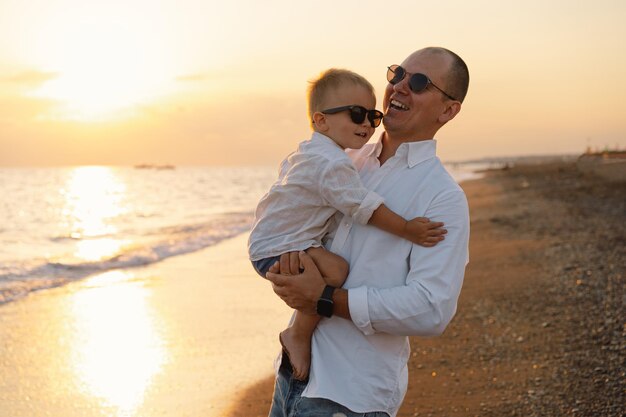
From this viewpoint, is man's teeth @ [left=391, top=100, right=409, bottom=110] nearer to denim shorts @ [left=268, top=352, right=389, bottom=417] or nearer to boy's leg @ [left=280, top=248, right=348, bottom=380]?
boy's leg @ [left=280, top=248, right=348, bottom=380]

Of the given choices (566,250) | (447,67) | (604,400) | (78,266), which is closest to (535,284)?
(566,250)

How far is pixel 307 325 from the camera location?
8.10ft

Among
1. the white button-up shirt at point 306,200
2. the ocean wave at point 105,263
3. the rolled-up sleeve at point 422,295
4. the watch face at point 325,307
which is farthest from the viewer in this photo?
the ocean wave at point 105,263

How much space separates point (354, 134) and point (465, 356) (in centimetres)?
445

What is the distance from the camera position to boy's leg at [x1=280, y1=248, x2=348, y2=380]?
238cm

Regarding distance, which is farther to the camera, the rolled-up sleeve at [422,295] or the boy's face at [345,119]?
the boy's face at [345,119]

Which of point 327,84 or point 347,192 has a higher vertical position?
point 327,84

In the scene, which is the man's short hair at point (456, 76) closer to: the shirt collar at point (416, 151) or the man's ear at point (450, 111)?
the man's ear at point (450, 111)

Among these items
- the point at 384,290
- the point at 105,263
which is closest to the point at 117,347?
the point at 384,290

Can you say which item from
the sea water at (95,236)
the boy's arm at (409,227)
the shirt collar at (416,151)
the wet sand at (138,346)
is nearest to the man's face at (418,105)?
the shirt collar at (416,151)

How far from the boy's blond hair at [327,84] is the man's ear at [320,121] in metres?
0.02

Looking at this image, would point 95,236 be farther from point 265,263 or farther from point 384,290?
point 384,290

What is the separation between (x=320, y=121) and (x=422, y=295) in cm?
90

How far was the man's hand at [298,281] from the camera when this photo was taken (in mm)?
2361
